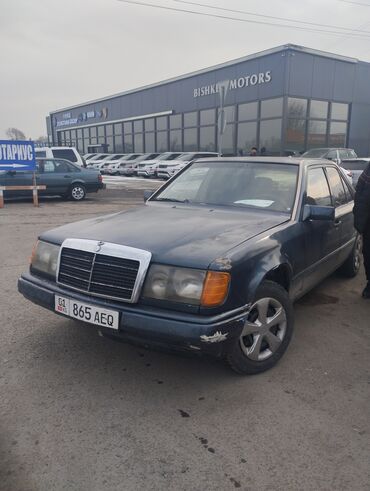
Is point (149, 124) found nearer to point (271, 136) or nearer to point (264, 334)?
point (271, 136)

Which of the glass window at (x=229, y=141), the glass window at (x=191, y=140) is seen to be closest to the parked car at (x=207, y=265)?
the glass window at (x=229, y=141)

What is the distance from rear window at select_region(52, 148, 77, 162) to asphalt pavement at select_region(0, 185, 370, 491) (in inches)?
510

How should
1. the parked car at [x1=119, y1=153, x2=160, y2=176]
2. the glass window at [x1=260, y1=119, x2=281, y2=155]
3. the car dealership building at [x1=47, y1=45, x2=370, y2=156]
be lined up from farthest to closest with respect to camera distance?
the parked car at [x1=119, y1=153, x2=160, y2=176]
the glass window at [x1=260, y1=119, x2=281, y2=155]
the car dealership building at [x1=47, y1=45, x2=370, y2=156]

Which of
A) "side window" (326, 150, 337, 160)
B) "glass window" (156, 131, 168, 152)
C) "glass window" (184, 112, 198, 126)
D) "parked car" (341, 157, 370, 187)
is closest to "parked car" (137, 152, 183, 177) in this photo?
"glass window" (184, 112, 198, 126)

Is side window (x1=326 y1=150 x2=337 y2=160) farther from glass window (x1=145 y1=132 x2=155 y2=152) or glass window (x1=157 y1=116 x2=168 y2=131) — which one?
glass window (x1=145 y1=132 x2=155 y2=152)

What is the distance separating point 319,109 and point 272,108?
2946mm

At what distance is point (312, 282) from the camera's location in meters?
3.92

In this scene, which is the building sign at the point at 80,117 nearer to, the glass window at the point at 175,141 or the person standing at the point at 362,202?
the glass window at the point at 175,141

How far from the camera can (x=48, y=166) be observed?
1317cm

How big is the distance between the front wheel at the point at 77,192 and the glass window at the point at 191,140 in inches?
591

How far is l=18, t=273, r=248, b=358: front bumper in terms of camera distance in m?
2.45

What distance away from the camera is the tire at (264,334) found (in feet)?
9.46

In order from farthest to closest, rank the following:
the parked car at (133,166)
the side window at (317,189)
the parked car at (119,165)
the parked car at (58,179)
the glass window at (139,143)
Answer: the glass window at (139,143), the parked car at (119,165), the parked car at (133,166), the parked car at (58,179), the side window at (317,189)

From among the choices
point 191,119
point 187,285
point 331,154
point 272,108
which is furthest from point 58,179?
point 191,119
